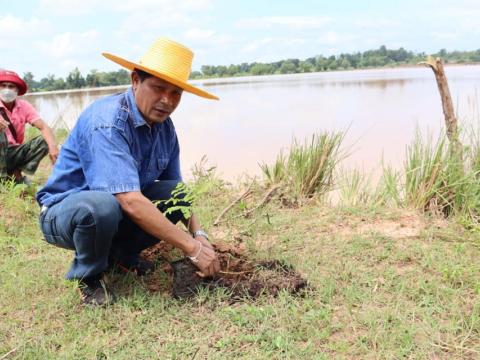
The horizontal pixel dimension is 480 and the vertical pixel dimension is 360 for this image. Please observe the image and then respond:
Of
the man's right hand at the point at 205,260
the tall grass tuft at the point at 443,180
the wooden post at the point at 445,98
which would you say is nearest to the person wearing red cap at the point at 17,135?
the man's right hand at the point at 205,260

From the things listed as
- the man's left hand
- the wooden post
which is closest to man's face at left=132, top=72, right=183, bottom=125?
the man's left hand

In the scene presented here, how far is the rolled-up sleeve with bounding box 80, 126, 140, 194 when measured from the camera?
2004 millimetres

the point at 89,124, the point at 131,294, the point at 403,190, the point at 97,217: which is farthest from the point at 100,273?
the point at 403,190

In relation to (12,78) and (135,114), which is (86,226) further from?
(12,78)

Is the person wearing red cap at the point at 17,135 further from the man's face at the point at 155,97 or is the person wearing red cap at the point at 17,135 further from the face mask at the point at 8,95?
the man's face at the point at 155,97

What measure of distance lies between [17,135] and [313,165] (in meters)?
3.00

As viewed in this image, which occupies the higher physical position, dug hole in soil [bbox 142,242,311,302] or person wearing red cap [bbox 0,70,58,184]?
person wearing red cap [bbox 0,70,58,184]

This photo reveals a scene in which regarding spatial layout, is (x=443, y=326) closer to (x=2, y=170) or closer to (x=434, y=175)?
(x=434, y=175)

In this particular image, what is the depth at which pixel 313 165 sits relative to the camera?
4.26 meters

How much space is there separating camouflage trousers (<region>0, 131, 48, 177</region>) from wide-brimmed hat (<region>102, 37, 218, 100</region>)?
292 cm

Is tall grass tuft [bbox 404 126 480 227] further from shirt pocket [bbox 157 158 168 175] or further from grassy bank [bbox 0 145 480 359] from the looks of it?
shirt pocket [bbox 157 158 168 175]

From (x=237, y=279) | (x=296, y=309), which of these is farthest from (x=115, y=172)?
(x=296, y=309)

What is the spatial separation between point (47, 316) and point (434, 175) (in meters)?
2.78

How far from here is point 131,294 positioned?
2377 millimetres
